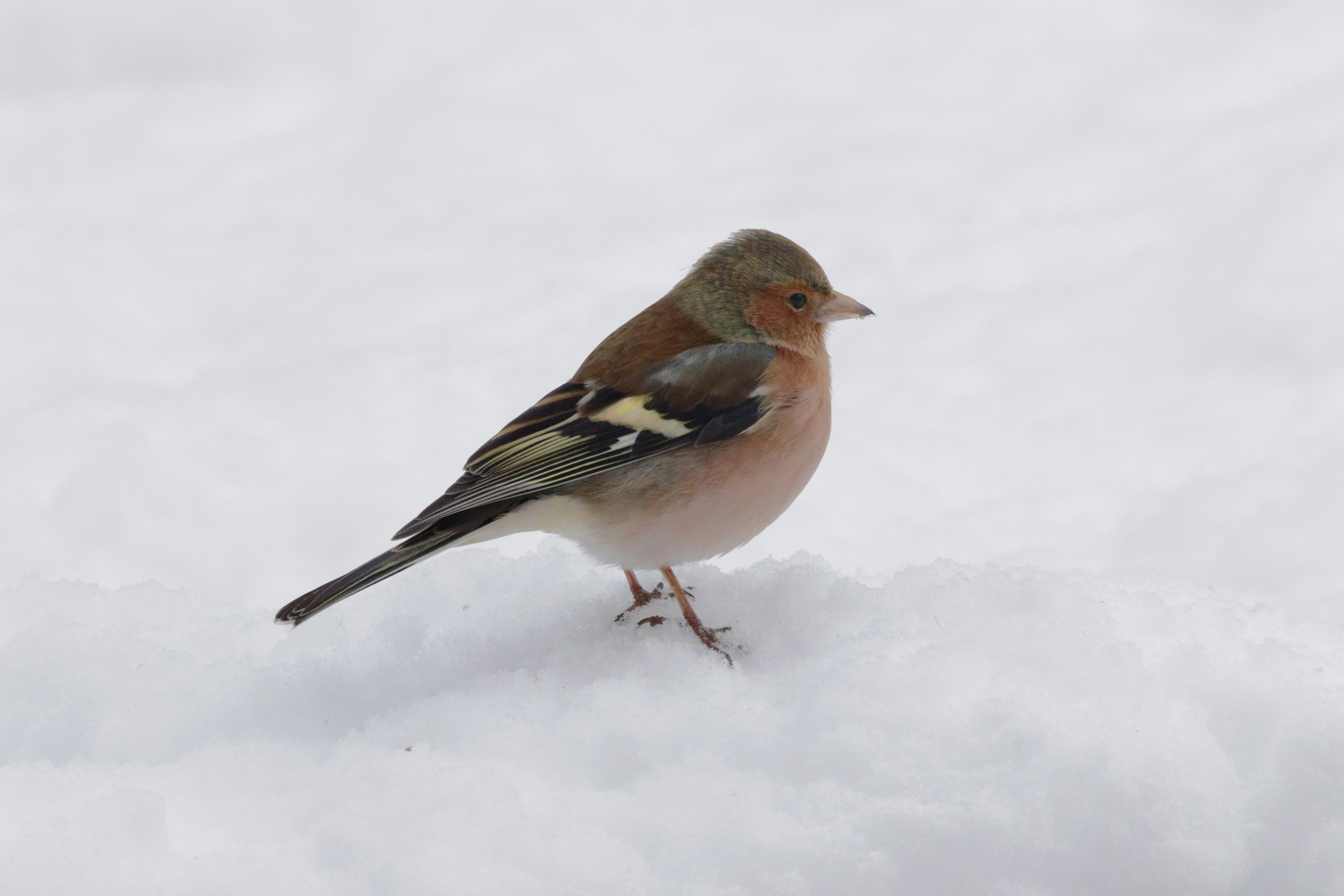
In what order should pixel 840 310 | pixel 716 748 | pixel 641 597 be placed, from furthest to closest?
pixel 840 310 < pixel 641 597 < pixel 716 748

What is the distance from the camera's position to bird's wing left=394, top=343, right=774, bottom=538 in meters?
3.42

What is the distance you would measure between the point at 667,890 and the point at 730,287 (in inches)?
80.8

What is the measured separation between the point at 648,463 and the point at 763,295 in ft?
2.62

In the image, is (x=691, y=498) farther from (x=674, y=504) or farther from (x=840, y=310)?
(x=840, y=310)

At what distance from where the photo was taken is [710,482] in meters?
3.46

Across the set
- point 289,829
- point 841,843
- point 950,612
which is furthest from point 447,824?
point 950,612

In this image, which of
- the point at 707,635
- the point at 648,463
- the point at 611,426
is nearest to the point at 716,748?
the point at 707,635

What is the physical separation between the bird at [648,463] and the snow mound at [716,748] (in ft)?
1.10

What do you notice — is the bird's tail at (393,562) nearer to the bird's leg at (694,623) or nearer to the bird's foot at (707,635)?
the bird's leg at (694,623)

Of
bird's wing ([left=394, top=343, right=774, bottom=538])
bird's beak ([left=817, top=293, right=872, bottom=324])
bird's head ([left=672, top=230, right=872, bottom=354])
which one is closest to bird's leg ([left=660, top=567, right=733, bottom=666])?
bird's wing ([left=394, top=343, right=774, bottom=538])

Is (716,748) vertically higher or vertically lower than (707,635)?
lower

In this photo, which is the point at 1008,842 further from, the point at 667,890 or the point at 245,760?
the point at 245,760

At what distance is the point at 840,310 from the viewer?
4008 mm

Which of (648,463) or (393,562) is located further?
(648,463)
